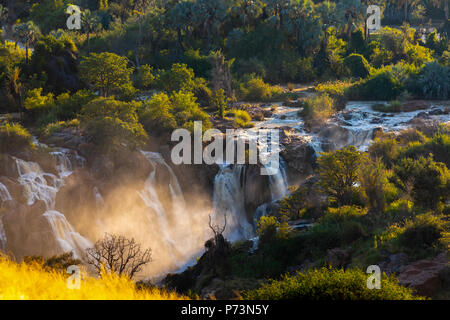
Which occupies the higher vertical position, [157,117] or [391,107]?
[391,107]

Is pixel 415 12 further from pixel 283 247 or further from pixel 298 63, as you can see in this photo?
pixel 283 247

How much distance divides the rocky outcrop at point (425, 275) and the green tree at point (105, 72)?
106 feet

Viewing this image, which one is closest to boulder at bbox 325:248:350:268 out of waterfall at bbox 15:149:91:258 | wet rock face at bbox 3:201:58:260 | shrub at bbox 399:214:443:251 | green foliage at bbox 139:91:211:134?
shrub at bbox 399:214:443:251

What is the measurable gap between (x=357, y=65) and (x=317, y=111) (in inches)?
839

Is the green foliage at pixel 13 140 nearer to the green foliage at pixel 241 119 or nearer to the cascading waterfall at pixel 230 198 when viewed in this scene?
the cascading waterfall at pixel 230 198

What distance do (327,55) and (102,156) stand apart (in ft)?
141

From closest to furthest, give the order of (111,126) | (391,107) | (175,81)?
(111,126), (175,81), (391,107)

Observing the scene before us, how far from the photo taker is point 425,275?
17.0 metres

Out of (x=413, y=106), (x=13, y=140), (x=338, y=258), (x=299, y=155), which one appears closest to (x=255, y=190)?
(x=299, y=155)

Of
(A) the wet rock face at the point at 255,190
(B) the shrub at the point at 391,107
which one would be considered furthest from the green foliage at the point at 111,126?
(B) the shrub at the point at 391,107

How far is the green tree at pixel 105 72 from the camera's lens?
4325 centimetres

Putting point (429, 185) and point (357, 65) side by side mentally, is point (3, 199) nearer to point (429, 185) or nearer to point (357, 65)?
point (429, 185)

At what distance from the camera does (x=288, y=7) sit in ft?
217

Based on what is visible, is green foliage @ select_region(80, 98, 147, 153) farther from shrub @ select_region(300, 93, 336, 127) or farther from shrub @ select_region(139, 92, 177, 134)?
shrub @ select_region(300, 93, 336, 127)
